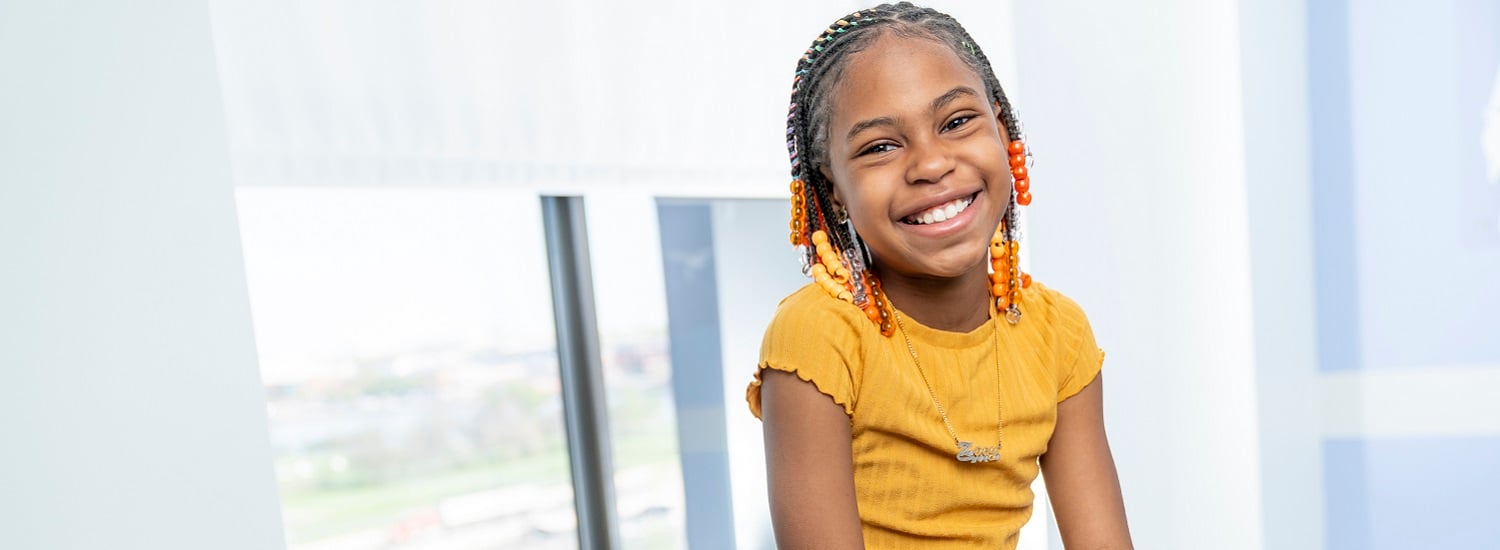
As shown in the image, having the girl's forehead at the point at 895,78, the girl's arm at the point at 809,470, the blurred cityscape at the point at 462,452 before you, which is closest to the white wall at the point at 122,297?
the girl's arm at the point at 809,470

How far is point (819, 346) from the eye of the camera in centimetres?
112

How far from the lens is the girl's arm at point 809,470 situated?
1.09 meters

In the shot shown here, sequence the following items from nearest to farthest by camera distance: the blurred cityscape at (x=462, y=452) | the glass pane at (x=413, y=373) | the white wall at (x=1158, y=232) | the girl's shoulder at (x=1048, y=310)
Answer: the girl's shoulder at (x=1048, y=310) → the glass pane at (x=413, y=373) → the blurred cityscape at (x=462, y=452) → the white wall at (x=1158, y=232)

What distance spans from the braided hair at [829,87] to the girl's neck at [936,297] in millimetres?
46

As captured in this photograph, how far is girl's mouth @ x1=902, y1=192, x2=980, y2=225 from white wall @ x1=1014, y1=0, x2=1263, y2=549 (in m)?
1.88

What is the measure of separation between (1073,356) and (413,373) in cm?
198

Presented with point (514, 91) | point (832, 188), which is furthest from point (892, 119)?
point (514, 91)

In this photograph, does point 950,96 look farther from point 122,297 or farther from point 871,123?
point 122,297

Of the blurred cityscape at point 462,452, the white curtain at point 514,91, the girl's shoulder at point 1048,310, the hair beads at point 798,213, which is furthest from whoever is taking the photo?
the blurred cityscape at point 462,452

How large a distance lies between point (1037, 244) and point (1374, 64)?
1.05 metres

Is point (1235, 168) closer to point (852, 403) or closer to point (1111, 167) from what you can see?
point (1111, 167)

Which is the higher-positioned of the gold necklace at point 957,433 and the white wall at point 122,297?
the white wall at point 122,297

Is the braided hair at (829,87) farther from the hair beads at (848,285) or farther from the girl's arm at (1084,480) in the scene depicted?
the girl's arm at (1084,480)

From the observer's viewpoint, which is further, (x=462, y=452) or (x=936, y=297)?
(x=462, y=452)
